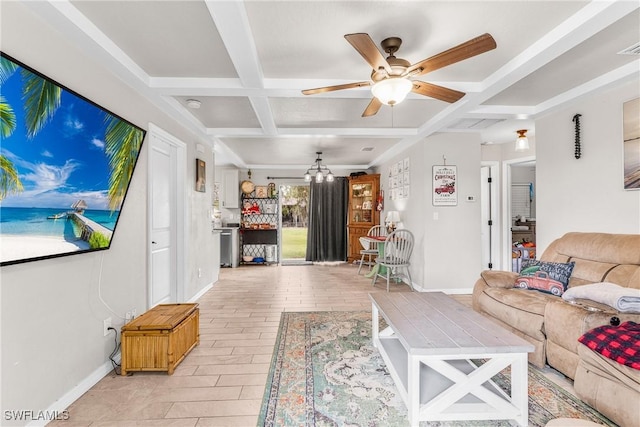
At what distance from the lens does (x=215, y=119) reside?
13.1 feet

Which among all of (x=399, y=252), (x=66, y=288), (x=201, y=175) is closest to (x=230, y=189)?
(x=201, y=175)

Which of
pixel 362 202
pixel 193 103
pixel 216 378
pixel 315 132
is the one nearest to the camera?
pixel 216 378

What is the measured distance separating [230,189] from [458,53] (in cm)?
618

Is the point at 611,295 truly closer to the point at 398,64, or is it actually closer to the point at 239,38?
the point at 398,64

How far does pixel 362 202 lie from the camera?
7.48m

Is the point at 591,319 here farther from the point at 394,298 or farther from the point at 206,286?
the point at 206,286

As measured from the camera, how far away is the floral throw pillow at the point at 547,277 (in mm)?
2725

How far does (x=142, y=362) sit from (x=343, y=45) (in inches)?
109

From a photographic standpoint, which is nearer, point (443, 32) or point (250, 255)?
point (443, 32)

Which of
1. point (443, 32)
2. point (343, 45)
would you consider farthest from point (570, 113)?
point (343, 45)

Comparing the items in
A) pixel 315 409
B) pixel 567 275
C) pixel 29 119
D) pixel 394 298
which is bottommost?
pixel 315 409

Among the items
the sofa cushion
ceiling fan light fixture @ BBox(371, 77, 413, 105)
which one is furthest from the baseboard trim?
the sofa cushion

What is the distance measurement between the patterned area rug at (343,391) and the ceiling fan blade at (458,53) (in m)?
2.13

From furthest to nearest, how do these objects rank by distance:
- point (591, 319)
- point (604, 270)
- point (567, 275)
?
point (567, 275)
point (604, 270)
point (591, 319)
